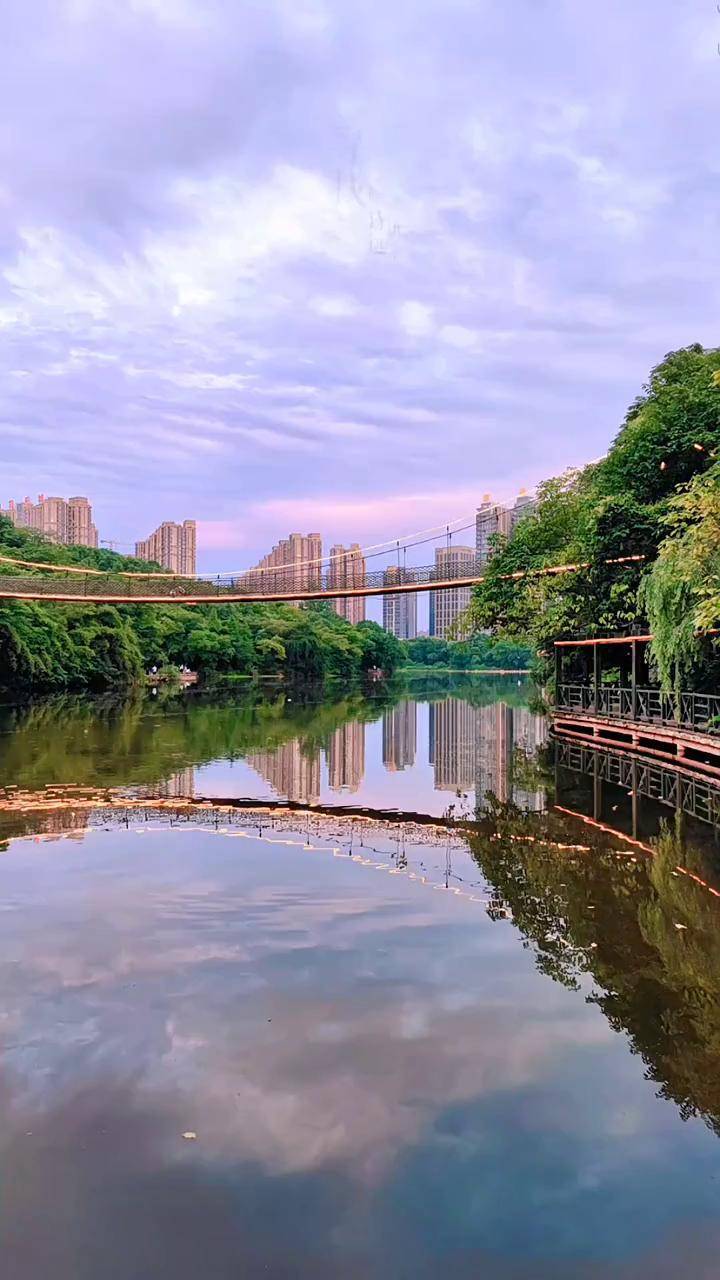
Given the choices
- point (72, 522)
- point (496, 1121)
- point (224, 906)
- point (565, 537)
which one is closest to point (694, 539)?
point (224, 906)

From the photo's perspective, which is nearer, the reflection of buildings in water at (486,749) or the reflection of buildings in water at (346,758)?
the reflection of buildings in water at (486,749)

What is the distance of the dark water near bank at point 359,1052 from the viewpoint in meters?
2.97

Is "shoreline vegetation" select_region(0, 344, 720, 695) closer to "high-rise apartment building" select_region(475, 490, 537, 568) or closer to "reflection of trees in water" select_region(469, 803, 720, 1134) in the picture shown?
"high-rise apartment building" select_region(475, 490, 537, 568)

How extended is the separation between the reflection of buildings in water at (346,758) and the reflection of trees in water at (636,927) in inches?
174

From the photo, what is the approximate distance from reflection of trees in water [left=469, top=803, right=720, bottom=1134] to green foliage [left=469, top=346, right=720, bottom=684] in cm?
298

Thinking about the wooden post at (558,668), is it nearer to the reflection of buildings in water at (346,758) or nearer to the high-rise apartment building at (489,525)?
the high-rise apartment building at (489,525)

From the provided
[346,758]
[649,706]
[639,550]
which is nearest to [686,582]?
[639,550]

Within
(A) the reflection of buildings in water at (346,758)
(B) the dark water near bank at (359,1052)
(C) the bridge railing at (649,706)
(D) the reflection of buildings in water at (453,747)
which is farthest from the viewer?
(D) the reflection of buildings in water at (453,747)

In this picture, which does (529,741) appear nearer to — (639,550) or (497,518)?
Result: (639,550)

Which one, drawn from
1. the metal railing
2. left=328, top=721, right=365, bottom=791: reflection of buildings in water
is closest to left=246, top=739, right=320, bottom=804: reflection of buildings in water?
left=328, top=721, right=365, bottom=791: reflection of buildings in water

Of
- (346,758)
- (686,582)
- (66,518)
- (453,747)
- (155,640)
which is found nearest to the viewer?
(686,582)

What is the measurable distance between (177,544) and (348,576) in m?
55.6

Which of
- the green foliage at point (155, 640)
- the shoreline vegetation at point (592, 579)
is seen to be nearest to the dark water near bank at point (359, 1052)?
the shoreline vegetation at point (592, 579)

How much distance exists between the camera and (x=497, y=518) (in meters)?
28.5
